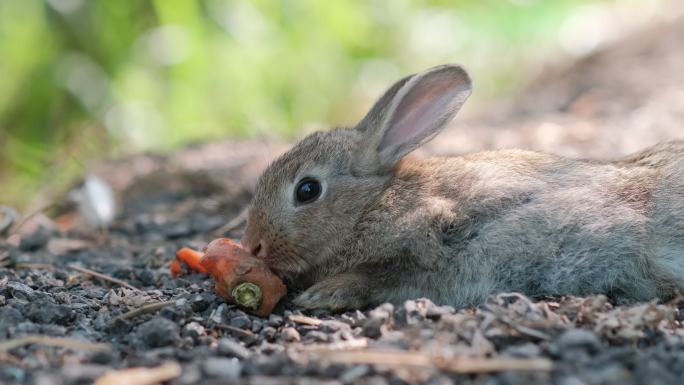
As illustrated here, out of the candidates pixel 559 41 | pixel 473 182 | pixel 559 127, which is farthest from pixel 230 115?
pixel 473 182

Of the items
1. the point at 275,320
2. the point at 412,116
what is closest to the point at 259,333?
the point at 275,320

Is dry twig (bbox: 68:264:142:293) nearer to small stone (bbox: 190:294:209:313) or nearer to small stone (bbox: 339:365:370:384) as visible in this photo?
small stone (bbox: 190:294:209:313)

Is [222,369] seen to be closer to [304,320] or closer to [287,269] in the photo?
[304,320]

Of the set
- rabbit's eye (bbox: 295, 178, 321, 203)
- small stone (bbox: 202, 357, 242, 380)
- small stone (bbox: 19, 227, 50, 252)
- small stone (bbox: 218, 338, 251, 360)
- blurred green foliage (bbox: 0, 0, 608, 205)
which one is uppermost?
blurred green foliage (bbox: 0, 0, 608, 205)

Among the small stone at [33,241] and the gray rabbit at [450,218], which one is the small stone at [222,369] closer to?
the gray rabbit at [450,218]

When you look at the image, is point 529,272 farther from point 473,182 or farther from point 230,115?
point 230,115

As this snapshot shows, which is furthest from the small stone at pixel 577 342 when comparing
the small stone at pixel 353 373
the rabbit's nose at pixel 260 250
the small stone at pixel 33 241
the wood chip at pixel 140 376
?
the small stone at pixel 33 241

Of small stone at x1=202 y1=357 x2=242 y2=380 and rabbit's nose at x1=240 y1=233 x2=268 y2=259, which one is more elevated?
rabbit's nose at x1=240 y1=233 x2=268 y2=259

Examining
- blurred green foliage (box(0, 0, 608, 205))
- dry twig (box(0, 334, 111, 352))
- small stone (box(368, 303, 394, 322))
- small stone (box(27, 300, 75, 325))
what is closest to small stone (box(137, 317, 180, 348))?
dry twig (box(0, 334, 111, 352))
